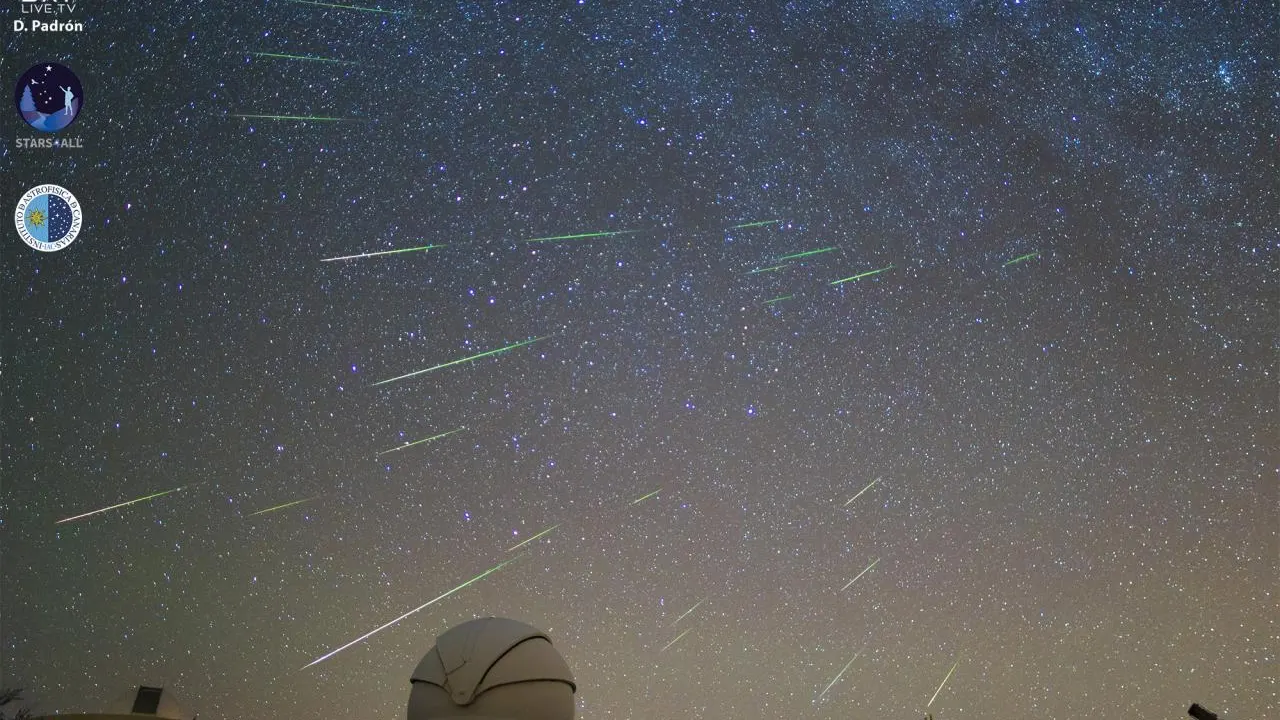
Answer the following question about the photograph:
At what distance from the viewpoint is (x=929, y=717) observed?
13.5m

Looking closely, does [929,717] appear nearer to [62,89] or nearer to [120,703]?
[120,703]

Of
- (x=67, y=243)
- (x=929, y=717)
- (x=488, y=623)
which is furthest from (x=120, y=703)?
(x=929, y=717)

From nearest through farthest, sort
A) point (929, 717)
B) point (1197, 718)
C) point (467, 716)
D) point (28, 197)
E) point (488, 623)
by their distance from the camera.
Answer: point (1197, 718), point (467, 716), point (488, 623), point (929, 717), point (28, 197)

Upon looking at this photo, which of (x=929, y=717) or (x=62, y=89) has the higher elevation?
(x=62, y=89)

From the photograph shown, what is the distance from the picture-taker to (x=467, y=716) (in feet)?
36.7

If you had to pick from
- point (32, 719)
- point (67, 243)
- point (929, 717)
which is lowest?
point (32, 719)

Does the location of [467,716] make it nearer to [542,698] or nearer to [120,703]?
[542,698]

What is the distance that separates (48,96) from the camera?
14766 millimetres

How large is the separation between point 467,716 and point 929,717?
6010 mm

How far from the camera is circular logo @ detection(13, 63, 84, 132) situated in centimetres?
1453

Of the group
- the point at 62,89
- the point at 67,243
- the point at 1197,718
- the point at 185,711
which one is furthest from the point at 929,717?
the point at 62,89

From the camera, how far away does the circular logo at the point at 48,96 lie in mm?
14531

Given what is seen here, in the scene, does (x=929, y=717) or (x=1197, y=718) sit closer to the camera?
(x=1197, y=718)

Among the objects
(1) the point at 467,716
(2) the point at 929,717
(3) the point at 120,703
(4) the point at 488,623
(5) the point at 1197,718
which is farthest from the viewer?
(3) the point at 120,703
